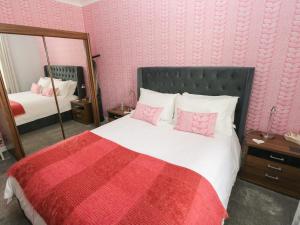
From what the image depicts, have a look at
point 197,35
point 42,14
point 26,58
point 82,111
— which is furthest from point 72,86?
point 197,35

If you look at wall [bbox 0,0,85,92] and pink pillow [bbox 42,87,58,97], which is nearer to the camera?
wall [bbox 0,0,85,92]

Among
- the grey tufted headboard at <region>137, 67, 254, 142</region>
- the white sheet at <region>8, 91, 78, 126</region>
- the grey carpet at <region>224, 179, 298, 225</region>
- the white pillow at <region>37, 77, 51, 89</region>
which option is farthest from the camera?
the white pillow at <region>37, 77, 51, 89</region>

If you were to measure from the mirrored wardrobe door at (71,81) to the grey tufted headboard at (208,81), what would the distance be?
1225 millimetres

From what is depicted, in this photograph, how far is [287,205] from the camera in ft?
5.57

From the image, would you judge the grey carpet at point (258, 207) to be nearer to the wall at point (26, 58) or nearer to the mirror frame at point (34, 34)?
the mirror frame at point (34, 34)

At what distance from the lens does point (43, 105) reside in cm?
278

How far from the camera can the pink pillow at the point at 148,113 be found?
228cm

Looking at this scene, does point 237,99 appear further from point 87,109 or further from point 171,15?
point 87,109

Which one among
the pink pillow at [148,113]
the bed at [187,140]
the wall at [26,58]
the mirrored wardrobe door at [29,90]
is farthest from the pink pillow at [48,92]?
the pink pillow at [148,113]

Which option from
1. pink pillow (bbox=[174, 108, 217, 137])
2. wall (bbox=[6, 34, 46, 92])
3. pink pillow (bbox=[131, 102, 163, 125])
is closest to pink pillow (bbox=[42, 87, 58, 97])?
wall (bbox=[6, 34, 46, 92])

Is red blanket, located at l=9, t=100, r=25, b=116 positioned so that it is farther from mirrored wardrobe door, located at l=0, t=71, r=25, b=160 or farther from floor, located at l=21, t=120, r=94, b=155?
floor, located at l=21, t=120, r=94, b=155

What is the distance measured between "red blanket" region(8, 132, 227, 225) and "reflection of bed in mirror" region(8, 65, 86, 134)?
1.37 metres

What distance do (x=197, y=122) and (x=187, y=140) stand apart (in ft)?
0.89

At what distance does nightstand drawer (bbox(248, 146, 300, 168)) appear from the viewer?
1.67m
